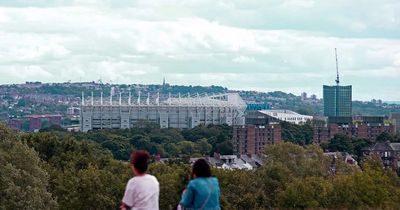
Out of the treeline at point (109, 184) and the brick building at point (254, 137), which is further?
the brick building at point (254, 137)

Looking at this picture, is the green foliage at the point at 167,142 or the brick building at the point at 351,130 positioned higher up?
the brick building at the point at 351,130

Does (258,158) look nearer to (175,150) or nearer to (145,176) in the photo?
(175,150)

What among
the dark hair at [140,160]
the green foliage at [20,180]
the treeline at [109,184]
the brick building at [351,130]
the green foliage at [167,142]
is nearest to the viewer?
the dark hair at [140,160]

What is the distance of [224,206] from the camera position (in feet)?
151

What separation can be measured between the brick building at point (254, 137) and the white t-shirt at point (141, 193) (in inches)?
4963

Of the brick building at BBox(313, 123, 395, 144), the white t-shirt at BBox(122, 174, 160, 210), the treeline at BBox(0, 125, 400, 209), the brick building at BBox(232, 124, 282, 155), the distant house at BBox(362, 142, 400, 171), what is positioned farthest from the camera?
the brick building at BBox(313, 123, 395, 144)

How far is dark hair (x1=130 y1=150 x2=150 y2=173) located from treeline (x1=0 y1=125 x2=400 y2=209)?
64.9 ft

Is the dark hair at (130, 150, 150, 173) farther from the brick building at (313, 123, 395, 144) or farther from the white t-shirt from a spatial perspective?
the brick building at (313, 123, 395, 144)

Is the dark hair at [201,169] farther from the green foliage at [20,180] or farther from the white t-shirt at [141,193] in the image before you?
the green foliage at [20,180]

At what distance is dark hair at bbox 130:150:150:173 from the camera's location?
12961mm

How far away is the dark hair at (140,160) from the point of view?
13.0 m

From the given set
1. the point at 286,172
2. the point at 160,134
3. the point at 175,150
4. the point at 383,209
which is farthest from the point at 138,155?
the point at 160,134

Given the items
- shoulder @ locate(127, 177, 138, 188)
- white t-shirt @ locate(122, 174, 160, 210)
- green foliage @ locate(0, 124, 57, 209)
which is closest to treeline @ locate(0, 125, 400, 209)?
green foliage @ locate(0, 124, 57, 209)

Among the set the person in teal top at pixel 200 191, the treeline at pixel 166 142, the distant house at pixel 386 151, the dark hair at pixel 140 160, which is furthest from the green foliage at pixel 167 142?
the dark hair at pixel 140 160
